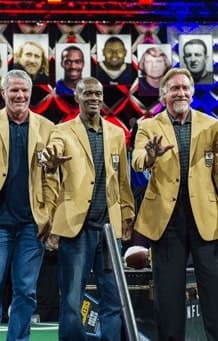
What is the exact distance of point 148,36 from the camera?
735 centimetres

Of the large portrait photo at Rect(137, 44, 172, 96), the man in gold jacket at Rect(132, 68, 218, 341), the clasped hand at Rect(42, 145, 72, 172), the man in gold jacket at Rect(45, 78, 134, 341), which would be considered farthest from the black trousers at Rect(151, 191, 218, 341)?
the large portrait photo at Rect(137, 44, 172, 96)

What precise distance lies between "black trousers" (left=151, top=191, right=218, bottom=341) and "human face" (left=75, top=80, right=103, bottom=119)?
673 millimetres

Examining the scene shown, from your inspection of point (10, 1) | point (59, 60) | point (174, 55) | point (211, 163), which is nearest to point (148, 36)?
point (174, 55)

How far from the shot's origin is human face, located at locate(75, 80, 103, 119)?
3.79 m

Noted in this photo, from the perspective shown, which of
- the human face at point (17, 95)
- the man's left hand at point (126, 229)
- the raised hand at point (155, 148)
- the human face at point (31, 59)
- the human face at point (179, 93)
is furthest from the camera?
the human face at point (31, 59)

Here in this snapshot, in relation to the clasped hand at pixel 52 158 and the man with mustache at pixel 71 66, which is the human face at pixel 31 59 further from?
the clasped hand at pixel 52 158

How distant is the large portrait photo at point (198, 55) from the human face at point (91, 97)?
3.69 metres

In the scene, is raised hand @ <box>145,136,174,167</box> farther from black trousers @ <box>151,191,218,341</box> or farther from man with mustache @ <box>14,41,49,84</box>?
man with mustache @ <box>14,41,49,84</box>

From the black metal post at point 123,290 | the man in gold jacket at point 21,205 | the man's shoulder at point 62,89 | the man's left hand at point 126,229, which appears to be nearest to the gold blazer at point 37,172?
the man in gold jacket at point 21,205

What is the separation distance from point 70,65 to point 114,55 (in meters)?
0.45

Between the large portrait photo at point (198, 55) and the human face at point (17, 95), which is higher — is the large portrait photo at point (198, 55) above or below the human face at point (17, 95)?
above

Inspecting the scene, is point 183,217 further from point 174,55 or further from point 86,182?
point 174,55

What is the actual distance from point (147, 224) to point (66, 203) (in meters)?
0.43

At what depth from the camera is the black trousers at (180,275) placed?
140 inches
